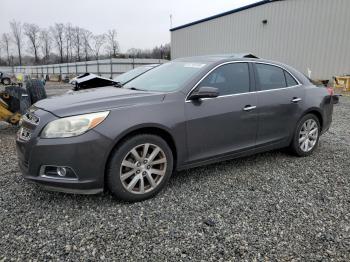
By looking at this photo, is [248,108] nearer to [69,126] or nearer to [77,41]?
[69,126]

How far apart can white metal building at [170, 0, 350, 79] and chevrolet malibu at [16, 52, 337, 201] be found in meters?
14.4

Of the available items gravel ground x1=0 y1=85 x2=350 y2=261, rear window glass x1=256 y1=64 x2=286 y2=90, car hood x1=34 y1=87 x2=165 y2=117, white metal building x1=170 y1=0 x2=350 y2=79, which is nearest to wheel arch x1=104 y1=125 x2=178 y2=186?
car hood x1=34 y1=87 x2=165 y2=117

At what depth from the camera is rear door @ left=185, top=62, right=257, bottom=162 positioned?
351 cm

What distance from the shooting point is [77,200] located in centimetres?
326

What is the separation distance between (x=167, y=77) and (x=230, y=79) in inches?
31.7

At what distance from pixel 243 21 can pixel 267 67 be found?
66.7ft

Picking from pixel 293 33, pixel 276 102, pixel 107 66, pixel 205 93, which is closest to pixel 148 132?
pixel 205 93

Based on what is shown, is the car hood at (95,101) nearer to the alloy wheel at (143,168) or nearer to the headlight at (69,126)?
the headlight at (69,126)

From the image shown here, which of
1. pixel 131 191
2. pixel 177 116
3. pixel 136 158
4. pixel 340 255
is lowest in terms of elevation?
pixel 340 255

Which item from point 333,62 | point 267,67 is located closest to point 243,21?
point 333,62

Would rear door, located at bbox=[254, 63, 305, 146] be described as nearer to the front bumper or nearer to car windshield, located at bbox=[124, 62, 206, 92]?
car windshield, located at bbox=[124, 62, 206, 92]

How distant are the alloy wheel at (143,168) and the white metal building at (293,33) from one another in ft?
52.7

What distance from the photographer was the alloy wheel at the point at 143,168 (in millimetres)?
3123

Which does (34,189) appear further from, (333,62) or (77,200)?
(333,62)
